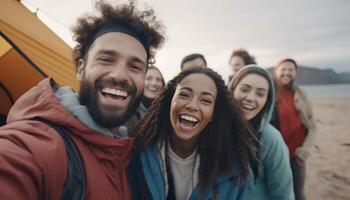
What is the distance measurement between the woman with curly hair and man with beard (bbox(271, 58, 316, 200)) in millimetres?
1031

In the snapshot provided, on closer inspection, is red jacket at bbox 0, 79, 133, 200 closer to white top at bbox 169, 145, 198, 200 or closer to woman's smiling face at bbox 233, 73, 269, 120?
white top at bbox 169, 145, 198, 200

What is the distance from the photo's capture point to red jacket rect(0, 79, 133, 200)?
846 millimetres

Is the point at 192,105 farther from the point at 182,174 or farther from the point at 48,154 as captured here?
the point at 48,154

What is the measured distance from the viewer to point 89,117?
4.17 feet

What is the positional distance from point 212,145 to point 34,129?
4.53ft

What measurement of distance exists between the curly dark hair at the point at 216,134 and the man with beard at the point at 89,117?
1.28 feet

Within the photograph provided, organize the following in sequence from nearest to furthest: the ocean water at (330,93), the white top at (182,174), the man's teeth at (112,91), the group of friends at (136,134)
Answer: the group of friends at (136,134) < the man's teeth at (112,91) < the white top at (182,174) < the ocean water at (330,93)

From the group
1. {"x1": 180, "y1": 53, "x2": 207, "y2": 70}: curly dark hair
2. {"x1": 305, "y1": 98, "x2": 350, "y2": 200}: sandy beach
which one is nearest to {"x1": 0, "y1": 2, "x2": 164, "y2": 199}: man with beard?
{"x1": 180, "y1": 53, "x2": 207, "y2": 70}: curly dark hair

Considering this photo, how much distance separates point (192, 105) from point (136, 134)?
530mm

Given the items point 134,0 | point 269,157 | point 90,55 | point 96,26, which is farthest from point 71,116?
point 269,157

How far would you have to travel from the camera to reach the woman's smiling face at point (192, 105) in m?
1.92

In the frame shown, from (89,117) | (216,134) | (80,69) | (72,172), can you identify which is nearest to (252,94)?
(216,134)

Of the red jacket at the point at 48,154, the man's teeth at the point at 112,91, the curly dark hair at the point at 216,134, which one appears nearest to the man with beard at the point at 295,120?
the curly dark hair at the point at 216,134

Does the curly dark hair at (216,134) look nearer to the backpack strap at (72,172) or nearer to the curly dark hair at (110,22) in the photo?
the curly dark hair at (110,22)
